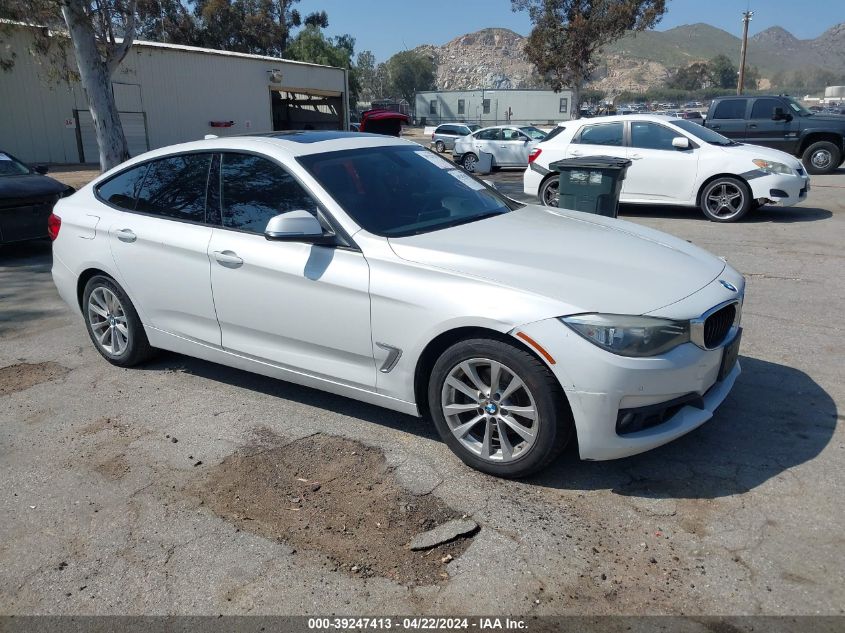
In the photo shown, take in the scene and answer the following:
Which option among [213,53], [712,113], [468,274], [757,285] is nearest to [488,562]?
[468,274]

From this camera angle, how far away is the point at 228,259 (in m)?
4.24

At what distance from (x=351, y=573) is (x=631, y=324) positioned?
162 cm

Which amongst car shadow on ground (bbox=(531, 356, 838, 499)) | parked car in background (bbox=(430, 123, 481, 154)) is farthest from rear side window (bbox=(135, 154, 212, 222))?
parked car in background (bbox=(430, 123, 481, 154))

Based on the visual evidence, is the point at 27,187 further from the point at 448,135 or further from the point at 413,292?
the point at 448,135

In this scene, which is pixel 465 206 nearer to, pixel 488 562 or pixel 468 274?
pixel 468 274

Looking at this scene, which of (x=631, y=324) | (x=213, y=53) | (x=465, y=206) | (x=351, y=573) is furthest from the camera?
(x=213, y=53)

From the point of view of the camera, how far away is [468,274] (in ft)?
11.4

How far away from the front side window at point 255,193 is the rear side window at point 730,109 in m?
15.7

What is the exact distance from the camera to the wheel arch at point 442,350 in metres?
3.28

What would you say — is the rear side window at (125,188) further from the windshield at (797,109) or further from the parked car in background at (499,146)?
the parked car in background at (499,146)

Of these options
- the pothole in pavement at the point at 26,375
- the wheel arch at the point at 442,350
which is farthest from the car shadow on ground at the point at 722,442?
the pothole in pavement at the point at 26,375

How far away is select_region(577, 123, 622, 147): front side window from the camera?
11336 mm

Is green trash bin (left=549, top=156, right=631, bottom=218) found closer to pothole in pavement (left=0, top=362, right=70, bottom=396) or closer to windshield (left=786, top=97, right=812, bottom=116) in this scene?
pothole in pavement (left=0, top=362, right=70, bottom=396)

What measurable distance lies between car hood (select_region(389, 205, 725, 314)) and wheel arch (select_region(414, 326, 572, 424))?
24 centimetres
